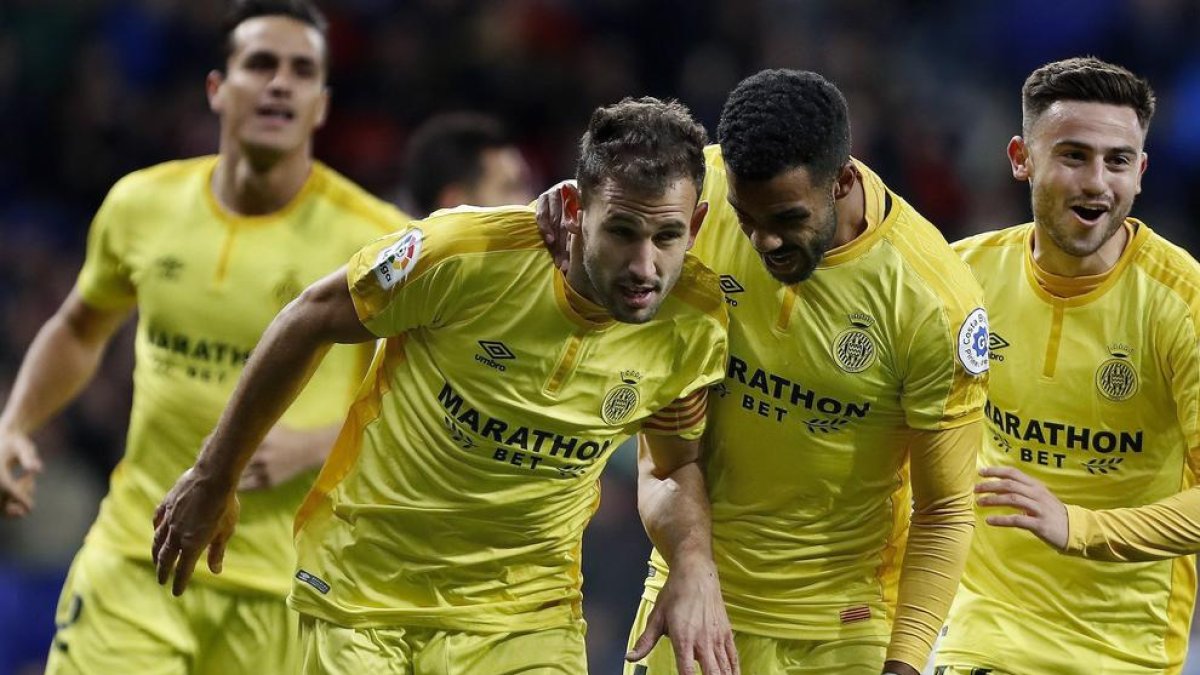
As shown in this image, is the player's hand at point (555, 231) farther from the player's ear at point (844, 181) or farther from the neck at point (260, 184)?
the neck at point (260, 184)

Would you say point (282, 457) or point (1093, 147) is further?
point (282, 457)

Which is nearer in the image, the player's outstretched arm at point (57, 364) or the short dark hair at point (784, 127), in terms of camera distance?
the short dark hair at point (784, 127)

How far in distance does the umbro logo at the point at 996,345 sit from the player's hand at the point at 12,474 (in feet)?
9.68

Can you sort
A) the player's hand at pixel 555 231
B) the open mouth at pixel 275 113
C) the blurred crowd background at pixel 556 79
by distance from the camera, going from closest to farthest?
1. the player's hand at pixel 555 231
2. the open mouth at pixel 275 113
3. the blurred crowd background at pixel 556 79

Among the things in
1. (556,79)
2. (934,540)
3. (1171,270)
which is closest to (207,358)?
(934,540)

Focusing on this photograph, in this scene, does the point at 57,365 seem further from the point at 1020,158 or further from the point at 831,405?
the point at 1020,158

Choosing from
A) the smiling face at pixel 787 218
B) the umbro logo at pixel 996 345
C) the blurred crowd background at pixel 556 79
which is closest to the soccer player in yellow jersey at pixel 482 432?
the smiling face at pixel 787 218

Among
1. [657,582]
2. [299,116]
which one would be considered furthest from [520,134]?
[657,582]

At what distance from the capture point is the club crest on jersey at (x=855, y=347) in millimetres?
4590

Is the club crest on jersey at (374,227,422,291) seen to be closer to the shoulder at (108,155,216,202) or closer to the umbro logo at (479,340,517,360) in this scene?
the umbro logo at (479,340,517,360)

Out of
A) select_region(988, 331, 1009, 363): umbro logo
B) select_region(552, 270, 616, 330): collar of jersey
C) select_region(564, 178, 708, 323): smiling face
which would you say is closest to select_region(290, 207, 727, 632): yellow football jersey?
select_region(552, 270, 616, 330): collar of jersey

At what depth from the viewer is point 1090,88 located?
5.04 meters

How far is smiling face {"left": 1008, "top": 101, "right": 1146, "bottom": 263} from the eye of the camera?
4984mm

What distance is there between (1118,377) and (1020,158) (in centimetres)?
70
